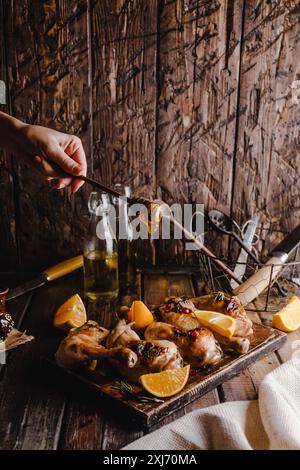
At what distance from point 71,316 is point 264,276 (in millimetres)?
717

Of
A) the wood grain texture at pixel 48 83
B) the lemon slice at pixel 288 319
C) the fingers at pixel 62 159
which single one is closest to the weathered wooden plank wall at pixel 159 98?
the wood grain texture at pixel 48 83

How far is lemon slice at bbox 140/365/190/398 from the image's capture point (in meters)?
1.22

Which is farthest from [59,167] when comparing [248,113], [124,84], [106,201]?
[248,113]

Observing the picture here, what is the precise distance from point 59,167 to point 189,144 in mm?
619

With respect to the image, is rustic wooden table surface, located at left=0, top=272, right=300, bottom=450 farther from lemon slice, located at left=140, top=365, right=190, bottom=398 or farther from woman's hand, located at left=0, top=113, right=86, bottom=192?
woman's hand, located at left=0, top=113, right=86, bottom=192

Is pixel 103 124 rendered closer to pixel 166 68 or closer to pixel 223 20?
pixel 166 68

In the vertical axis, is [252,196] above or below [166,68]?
below

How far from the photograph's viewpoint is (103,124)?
2047 millimetres

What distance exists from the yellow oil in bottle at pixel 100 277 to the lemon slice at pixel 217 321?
19.0 inches

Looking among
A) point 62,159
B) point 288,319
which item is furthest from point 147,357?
point 62,159

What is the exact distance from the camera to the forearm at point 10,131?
171 cm

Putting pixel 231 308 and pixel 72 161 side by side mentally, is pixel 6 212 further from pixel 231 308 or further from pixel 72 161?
pixel 231 308

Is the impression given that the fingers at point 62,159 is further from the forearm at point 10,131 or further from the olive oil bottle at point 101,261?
the olive oil bottle at point 101,261

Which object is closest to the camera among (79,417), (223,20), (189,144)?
(79,417)
